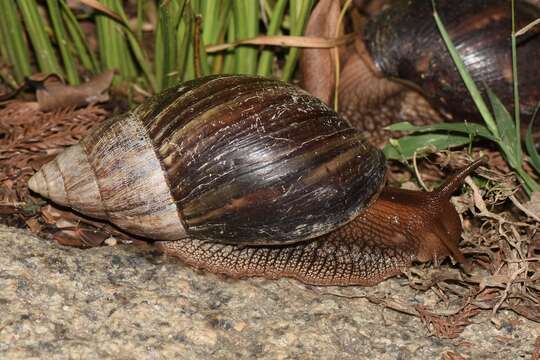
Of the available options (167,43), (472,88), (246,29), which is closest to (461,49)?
(472,88)

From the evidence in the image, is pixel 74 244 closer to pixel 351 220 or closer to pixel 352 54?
pixel 351 220

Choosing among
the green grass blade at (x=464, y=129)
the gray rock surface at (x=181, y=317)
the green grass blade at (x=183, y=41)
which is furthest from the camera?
the green grass blade at (x=183, y=41)

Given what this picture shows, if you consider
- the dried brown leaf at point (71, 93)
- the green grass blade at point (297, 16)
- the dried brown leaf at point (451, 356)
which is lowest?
the dried brown leaf at point (451, 356)

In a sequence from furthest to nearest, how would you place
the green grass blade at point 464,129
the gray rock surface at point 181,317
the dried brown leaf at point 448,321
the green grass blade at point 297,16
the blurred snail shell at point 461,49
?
the blurred snail shell at point 461,49 < the green grass blade at point 297,16 < the green grass blade at point 464,129 < the dried brown leaf at point 448,321 < the gray rock surface at point 181,317

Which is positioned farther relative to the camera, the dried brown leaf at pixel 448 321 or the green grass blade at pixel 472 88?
the green grass blade at pixel 472 88

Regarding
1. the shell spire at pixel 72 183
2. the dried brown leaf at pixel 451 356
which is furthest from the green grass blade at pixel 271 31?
the dried brown leaf at pixel 451 356

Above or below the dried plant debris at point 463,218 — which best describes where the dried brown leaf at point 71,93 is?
above

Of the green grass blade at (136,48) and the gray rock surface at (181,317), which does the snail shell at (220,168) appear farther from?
the green grass blade at (136,48)
